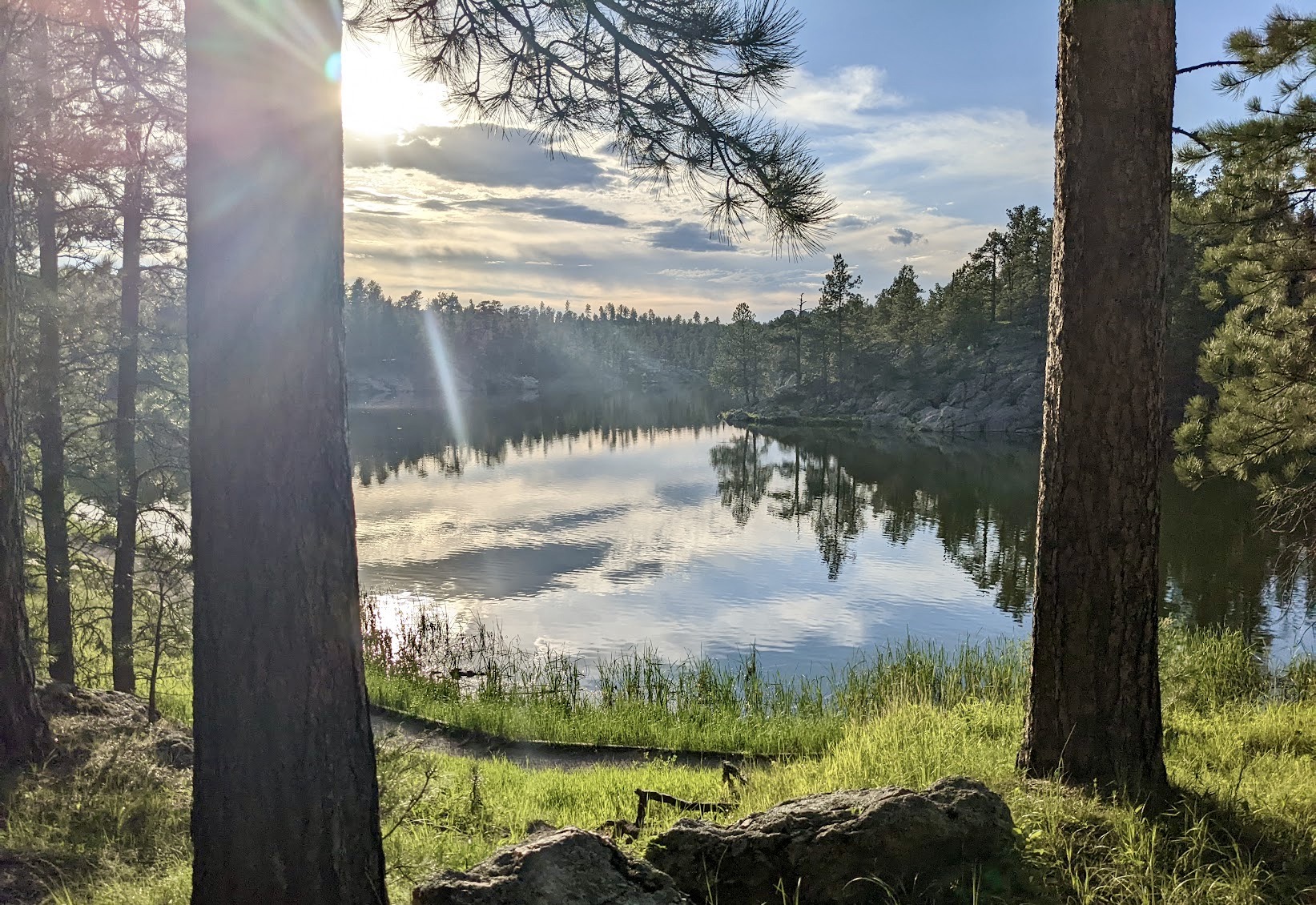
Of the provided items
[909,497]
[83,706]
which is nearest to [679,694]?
[83,706]

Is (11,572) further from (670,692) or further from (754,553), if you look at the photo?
(754,553)

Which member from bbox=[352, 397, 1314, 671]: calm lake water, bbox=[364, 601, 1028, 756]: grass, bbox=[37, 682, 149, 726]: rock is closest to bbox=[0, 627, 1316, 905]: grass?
bbox=[37, 682, 149, 726]: rock

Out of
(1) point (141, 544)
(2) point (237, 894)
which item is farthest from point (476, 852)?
(1) point (141, 544)

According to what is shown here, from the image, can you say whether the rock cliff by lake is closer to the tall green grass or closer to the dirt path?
the tall green grass

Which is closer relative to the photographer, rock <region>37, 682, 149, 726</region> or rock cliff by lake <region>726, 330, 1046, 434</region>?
rock <region>37, 682, 149, 726</region>

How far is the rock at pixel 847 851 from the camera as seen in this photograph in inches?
113

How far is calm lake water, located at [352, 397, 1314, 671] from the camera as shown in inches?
572

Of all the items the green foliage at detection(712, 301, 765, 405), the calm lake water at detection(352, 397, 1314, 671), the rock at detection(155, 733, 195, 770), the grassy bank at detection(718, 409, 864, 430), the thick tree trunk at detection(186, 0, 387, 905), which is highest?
the green foliage at detection(712, 301, 765, 405)

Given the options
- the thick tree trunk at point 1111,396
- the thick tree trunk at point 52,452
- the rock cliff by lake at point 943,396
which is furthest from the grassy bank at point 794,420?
the thick tree trunk at point 1111,396

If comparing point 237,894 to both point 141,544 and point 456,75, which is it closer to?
point 456,75

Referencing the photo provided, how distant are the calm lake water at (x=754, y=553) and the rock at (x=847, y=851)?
9.59 metres

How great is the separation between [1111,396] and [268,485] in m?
3.48

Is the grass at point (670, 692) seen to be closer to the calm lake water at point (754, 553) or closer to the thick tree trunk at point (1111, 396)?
the calm lake water at point (754, 553)

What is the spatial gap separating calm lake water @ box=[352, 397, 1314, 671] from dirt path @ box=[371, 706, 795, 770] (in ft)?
12.9
